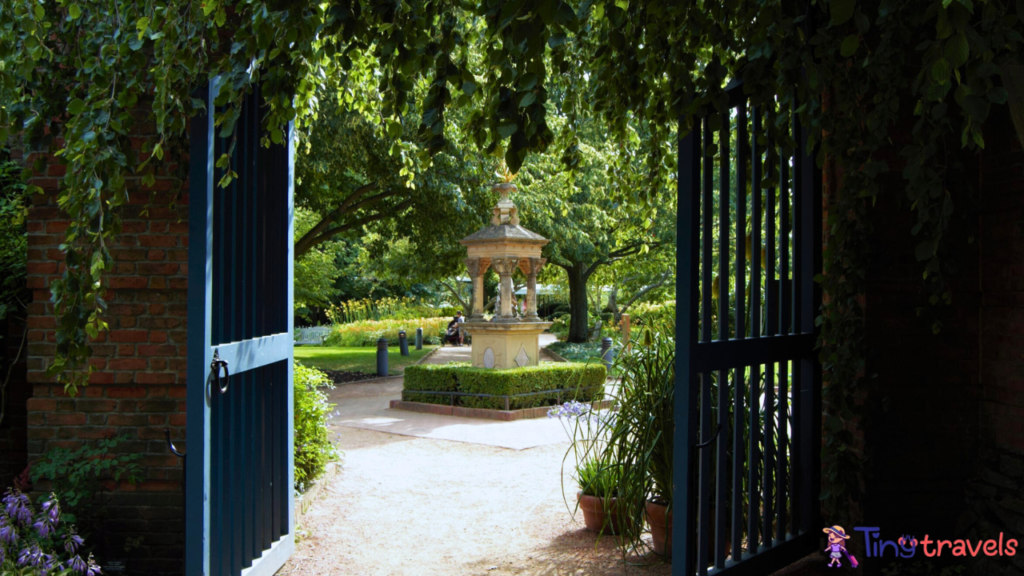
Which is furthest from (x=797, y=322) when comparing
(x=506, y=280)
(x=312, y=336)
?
(x=312, y=336)

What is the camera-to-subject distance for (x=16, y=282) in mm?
4453

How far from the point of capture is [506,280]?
496 inches

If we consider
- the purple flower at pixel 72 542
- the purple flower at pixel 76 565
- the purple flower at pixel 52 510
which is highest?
the purple flower at pixel 52 510

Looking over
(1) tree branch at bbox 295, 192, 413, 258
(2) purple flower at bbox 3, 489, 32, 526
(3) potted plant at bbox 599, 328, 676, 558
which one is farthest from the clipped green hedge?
(2) purple flower at bbox 3, 489, 32, 526

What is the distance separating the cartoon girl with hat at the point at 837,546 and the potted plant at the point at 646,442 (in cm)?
91

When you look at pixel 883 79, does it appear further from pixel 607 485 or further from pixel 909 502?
pixel 607 485

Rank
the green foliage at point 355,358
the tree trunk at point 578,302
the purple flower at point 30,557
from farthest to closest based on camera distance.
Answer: the tree trunk at point 578,302, the green foliage at point 355,358, the purple flower at point 30,557

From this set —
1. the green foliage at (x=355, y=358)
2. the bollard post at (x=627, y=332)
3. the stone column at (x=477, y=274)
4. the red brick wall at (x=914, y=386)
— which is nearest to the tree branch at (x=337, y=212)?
the stone column at (x=477, y=274)

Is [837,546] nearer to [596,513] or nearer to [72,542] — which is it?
[596,513]

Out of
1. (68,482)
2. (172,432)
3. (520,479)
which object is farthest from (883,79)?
(520,479)

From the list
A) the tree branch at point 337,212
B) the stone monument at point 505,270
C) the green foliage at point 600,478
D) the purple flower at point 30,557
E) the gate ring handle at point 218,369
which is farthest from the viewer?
the tree branch at point 337,212

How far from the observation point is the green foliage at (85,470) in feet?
13.1

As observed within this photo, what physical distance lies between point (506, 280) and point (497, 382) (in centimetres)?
194

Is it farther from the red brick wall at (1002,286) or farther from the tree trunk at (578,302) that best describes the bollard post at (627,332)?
the tree trunk at (578,302)
